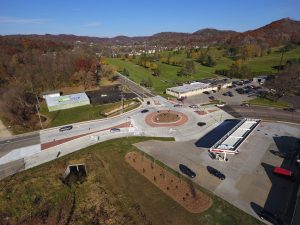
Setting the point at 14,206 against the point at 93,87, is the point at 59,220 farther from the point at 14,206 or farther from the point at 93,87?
the point at 93,87

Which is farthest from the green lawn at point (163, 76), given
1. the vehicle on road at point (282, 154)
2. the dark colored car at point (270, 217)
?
the dark colored car at point (270, 217)

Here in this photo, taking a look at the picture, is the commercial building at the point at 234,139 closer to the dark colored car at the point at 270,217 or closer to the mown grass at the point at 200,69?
the dark colored car at the point at 270,217

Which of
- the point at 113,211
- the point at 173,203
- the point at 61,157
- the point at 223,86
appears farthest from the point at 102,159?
the point at 223,86

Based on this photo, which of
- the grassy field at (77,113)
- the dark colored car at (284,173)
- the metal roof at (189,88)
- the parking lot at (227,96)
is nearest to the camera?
the dark colored car at (284,173)

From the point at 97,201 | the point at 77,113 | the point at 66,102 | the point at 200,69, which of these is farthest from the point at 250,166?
the point at 200,69

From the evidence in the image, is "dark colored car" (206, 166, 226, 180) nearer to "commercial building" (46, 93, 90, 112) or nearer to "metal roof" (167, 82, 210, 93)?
"metal roof" (167, 82, 210, 93)

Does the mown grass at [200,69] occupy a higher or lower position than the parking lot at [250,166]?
higher
